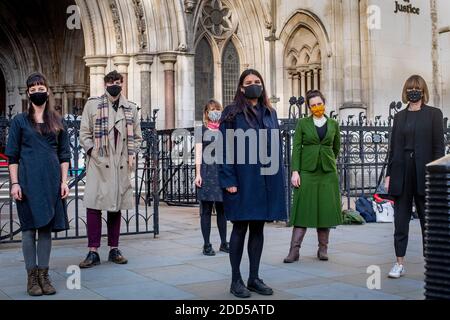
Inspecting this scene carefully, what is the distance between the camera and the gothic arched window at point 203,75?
59.6 ft

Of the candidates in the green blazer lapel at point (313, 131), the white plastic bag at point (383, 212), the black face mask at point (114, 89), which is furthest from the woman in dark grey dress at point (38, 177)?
the white plastic bag at point (383, 212)

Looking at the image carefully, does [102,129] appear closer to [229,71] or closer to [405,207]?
[405,207]

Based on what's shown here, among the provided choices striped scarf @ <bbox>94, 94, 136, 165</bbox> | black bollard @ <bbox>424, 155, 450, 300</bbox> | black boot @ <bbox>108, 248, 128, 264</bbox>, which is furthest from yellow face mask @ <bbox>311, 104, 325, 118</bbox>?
black bollard @ <bbox>424, 155, 450, 300</bbox>

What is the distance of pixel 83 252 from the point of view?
305 inches

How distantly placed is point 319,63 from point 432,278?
1473 cm

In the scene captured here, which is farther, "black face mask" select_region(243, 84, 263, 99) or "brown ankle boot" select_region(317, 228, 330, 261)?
"brown ankle boot" select_region(317, 228, 330, 261)

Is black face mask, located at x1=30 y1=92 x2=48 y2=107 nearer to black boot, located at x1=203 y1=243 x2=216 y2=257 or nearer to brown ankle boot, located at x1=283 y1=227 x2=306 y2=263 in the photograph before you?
black boot, located at x1=203 y1=243 x2=216 y2=257

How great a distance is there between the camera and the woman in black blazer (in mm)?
6094

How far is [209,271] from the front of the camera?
253 inches

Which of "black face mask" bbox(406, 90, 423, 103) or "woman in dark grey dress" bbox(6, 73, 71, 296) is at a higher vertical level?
"black face mask" bbox(406, 90, 423, 103)

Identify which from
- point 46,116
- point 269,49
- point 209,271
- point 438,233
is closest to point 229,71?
point 269,49

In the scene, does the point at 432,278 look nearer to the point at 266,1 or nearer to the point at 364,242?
the point at 364,242

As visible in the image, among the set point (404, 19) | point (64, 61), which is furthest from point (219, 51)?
point (64, 61)
